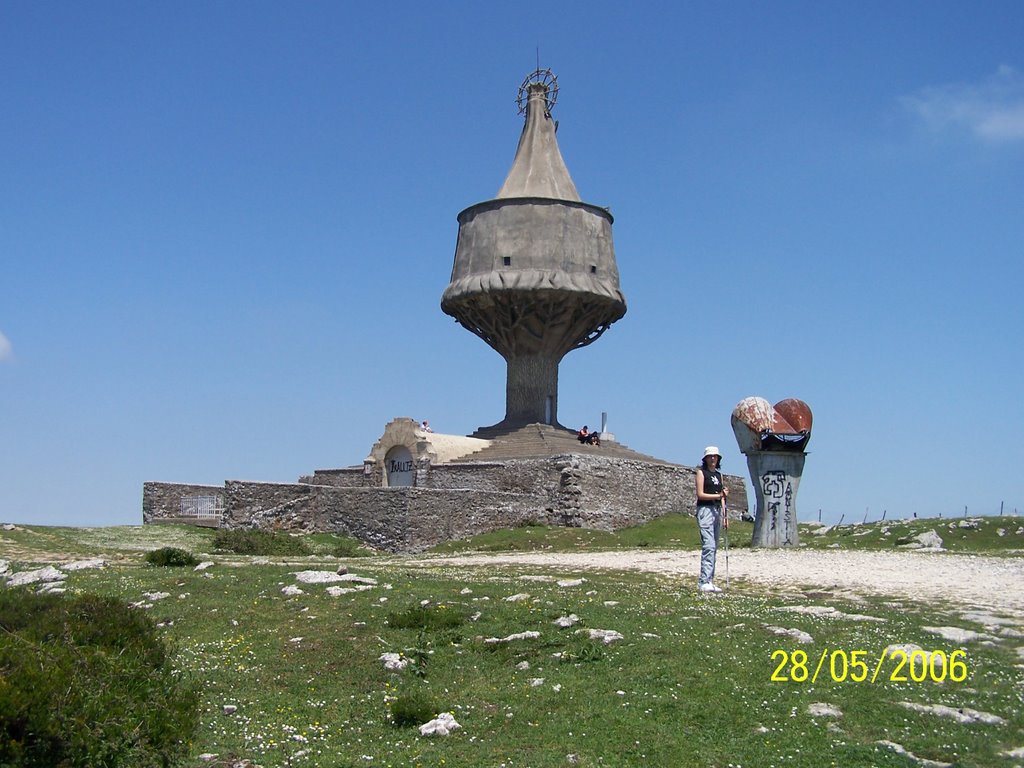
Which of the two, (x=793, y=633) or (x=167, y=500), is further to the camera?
(x=167, y=500)

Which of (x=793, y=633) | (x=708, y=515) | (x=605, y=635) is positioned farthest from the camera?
(x=708, y=515)

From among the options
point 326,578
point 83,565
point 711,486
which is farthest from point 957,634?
point 83,565

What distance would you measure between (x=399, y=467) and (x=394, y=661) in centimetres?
3018

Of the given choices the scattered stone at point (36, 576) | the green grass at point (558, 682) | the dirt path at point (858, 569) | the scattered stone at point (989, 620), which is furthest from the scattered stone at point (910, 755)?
the scattered stone at point (36, 576)

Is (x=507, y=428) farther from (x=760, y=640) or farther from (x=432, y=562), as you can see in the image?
(x=760, y=640)

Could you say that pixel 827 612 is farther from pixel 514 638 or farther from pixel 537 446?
pixel 537 446

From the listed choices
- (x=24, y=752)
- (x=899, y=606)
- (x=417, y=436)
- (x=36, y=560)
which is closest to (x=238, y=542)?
(x=36, y=560)

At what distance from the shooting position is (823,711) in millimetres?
9445

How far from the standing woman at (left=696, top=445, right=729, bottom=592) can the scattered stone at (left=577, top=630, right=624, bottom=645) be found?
3.88 metres

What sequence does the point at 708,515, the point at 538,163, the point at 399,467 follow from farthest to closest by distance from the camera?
the point at 538,163
the point at 399,467
the point at 708,515

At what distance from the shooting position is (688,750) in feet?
29.2

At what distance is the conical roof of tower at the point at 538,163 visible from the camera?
4541 cm
